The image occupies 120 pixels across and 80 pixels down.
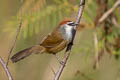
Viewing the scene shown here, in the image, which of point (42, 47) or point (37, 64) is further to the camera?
point (37, 64)

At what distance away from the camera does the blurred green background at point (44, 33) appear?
590cm

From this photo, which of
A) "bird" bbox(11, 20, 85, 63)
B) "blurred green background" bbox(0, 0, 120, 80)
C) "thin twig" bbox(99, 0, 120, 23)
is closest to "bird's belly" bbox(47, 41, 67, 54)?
"bird" bbox(11, 20, 85, 63)

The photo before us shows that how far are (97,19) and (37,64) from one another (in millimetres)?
1364

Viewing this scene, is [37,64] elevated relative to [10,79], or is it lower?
lower

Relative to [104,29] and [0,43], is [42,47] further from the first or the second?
[0,43]

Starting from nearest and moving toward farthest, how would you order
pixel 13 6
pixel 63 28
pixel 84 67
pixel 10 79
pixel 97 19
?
pixel 10 79, pixel 63 28, pixel 97 19, pixel 84 67, pixel 13 6

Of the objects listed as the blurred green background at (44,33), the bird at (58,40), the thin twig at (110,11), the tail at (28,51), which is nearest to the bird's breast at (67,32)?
the bird at (58,40)

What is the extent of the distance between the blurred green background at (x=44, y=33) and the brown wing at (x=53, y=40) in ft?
1.04

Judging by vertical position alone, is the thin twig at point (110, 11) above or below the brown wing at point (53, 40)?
above

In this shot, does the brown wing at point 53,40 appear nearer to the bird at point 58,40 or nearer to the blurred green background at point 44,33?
the bird at point 58,40

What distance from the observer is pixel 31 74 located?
6.80 metres

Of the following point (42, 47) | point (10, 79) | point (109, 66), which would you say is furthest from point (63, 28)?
point (109, 66)

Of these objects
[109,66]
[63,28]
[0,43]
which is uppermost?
[63,28]

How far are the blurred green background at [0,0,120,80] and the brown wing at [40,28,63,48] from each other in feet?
1.04
